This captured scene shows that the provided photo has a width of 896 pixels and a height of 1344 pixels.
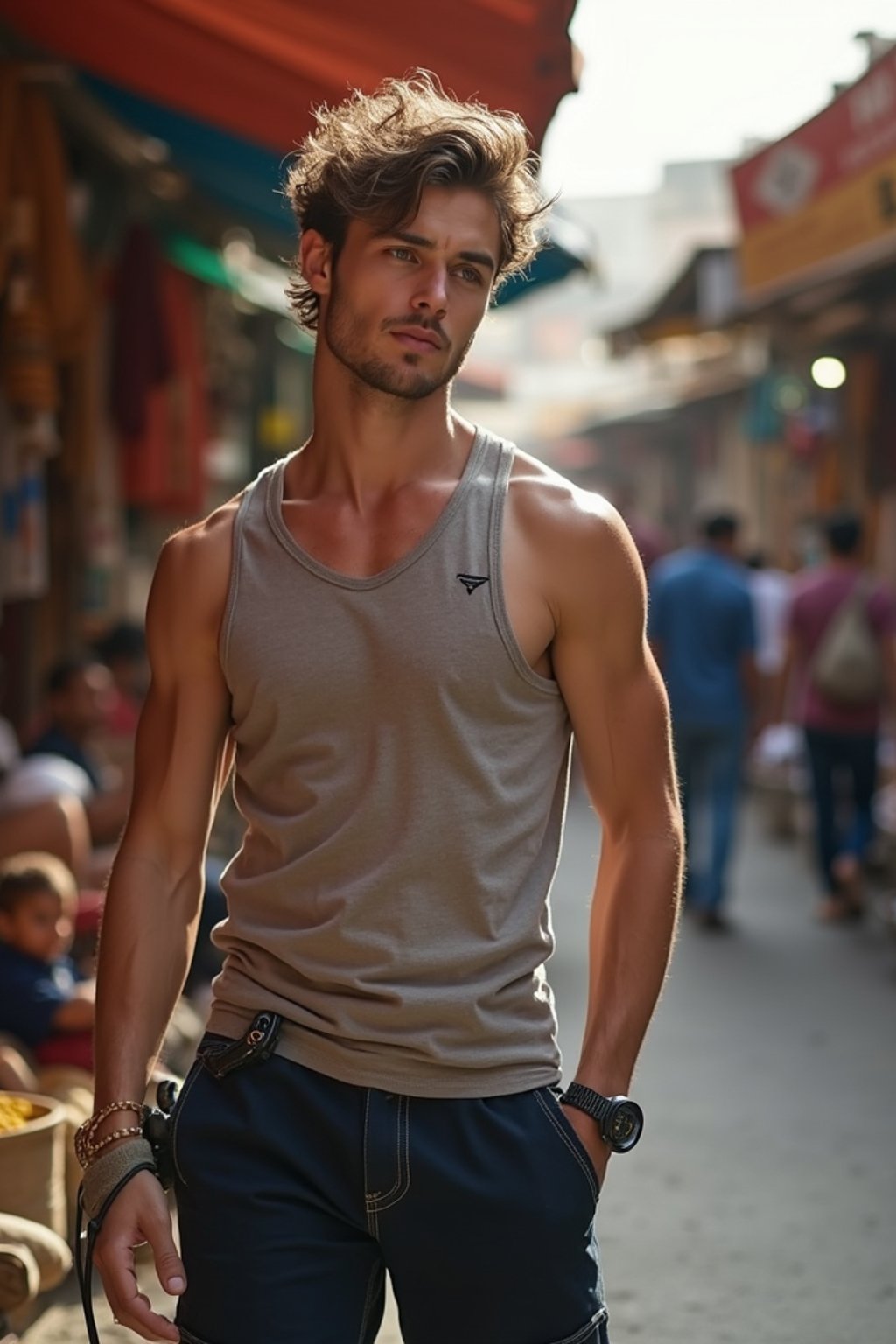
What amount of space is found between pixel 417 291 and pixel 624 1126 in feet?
3.55

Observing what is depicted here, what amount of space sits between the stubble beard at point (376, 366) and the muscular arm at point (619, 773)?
0.88 ft

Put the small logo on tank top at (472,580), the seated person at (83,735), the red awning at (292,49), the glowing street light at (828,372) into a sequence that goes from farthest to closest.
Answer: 1. the glowing street light at (828,372)
2. the seated person at (83,735)
3. the red awning at (292,49)
4. the small logo on tank top at (472,580)

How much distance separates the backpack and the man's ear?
822cm

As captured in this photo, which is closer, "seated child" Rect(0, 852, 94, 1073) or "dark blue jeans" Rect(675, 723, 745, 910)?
"seated child" Rect(0, 852, 94, 1073)

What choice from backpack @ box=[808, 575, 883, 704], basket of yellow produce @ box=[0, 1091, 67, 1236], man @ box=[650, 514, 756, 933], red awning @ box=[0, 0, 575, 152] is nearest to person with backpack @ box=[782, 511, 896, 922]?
backpack @ box=[808, 575, 883, 704]

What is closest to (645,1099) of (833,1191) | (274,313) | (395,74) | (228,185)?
(833,1191)

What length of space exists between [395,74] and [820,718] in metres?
5.76

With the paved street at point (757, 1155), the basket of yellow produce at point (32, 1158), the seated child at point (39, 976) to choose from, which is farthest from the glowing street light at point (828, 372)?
the basket of yellow produce at point (32, 1158)

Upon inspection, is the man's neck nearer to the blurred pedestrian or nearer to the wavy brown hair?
the wavy brown hair

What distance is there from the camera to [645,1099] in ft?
23.3

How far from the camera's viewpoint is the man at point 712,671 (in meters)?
10.9

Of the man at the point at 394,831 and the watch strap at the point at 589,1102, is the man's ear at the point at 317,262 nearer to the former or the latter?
the man at the point at 394,831

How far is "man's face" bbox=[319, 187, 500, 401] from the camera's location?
2.68m

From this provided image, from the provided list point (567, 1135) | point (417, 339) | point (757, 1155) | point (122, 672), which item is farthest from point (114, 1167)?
point (122, 672)
